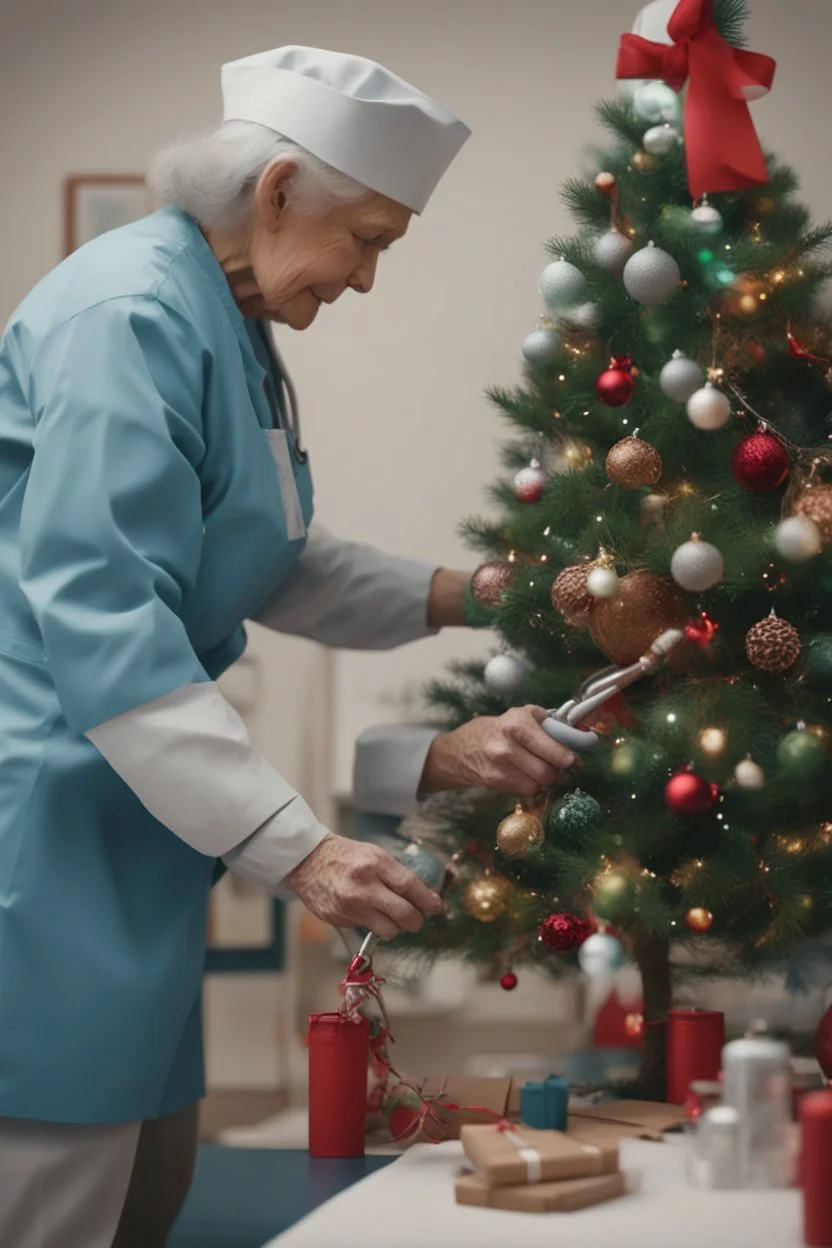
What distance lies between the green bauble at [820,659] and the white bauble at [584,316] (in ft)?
1.36

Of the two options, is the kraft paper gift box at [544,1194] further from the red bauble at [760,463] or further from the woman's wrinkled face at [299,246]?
the woman's wrinkled face at [299,246]

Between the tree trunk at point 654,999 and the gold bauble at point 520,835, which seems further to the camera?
the tree trunk at point 654,999

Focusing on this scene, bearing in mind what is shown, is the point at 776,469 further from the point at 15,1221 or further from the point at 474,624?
the point at 15,1221

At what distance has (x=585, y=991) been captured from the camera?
271 centimetres

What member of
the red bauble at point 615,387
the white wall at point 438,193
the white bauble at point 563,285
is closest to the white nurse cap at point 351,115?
the white bauble at point 563,285

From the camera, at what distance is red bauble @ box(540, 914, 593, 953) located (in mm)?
1248

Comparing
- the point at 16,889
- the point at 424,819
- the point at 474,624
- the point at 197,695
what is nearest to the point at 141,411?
the point at 197,695

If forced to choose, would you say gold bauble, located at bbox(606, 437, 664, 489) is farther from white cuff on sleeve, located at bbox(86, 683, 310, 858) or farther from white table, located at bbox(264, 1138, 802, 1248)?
white table, located at bbox(264, 1138, 802, 1248)

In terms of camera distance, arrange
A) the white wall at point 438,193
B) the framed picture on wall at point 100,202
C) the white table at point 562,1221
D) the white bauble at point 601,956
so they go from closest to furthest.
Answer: the white table at point 562,1221, the white bauble at point 601,956, the white wall at point 438,193, the framed picture on wall at point 100,202

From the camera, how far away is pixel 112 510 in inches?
42.9

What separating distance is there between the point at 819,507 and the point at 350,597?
23.7 inches

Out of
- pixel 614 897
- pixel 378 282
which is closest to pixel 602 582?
pixel 614 897

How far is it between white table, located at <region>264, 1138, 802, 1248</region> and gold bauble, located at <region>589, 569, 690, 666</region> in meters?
0.46

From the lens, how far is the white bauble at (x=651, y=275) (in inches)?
49.5
